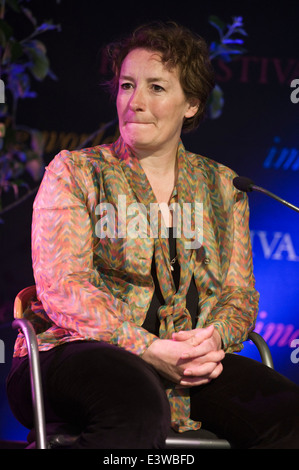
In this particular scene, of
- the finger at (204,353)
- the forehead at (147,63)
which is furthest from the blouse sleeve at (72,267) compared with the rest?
the forehead at (147,63)

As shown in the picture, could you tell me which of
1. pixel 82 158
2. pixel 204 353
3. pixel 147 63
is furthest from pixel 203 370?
pixel 147 63

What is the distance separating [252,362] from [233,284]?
11.7 inches

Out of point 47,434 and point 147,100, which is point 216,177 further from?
point 47,434

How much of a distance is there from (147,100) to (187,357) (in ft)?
2.63

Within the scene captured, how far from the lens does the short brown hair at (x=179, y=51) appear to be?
6.98 ft

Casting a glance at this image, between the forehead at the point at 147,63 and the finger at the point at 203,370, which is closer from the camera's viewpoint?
the finger at the point at 203,370

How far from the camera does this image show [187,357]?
5.85ft

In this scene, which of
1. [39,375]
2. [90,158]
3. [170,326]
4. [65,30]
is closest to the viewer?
[39,375]

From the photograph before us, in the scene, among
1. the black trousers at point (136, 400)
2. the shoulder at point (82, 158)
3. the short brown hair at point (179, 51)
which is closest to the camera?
the black trousers at point (136, 400)

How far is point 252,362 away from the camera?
1.99 metres

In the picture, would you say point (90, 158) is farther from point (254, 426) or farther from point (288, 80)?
point (288, 80)

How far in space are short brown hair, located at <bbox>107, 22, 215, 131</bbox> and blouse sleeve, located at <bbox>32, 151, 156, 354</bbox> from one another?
43 cm

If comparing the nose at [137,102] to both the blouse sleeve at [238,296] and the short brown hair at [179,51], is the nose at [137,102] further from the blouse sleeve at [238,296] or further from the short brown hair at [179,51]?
the blouse sleeve at [238,296]
